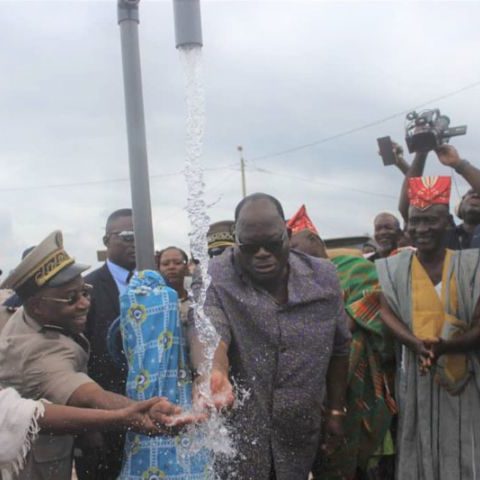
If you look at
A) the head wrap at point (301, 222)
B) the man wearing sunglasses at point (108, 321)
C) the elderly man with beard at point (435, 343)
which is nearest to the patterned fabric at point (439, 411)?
the elderly man with beard at point (435, 343)

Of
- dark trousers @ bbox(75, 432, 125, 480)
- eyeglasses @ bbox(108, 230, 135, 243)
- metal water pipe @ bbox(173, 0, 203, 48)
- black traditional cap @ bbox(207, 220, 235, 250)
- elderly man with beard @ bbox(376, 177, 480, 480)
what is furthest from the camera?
black traditional cap @ bbox(207, 220, 235, 250)

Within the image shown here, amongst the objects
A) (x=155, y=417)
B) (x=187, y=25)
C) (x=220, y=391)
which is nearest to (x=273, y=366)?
(x=220, y=391)

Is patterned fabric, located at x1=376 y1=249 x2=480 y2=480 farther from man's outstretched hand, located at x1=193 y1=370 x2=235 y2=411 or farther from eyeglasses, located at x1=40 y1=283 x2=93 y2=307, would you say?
eyeglasses, located at x1=40 y1=283 x2=93 y2=307

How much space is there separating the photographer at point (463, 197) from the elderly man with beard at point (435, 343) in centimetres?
59

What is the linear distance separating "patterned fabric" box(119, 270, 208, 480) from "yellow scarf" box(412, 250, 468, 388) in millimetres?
1393

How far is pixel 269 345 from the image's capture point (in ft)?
9.94

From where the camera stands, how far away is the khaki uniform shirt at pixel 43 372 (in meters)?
2.62

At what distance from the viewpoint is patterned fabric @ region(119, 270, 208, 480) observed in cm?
268

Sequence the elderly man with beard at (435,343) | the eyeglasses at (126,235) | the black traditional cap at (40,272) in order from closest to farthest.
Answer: the black traditional cap at (40,272), the elderly man with beard at (435,343), the eyeglasses at (126,235)

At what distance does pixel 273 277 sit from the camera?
3092 mm

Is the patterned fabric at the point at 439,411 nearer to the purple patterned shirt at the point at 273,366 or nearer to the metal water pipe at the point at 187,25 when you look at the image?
the purple patterned shirt at the point at 273,366

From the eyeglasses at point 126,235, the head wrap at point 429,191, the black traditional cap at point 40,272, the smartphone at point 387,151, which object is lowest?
the black traditional cap at point 40,272

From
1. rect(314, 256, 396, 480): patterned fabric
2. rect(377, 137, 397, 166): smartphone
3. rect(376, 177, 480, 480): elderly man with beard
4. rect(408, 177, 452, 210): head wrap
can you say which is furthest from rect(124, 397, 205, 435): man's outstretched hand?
rect(377, 137, 397, 166): smartphone

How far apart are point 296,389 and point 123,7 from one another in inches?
66.8
